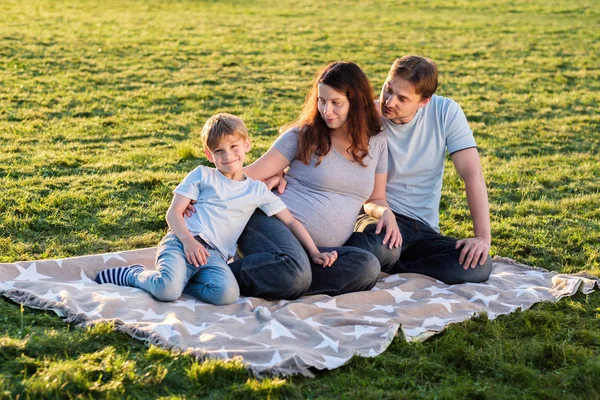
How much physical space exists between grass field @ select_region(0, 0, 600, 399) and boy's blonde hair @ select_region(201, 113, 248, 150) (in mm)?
1445

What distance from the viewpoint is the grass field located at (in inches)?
159

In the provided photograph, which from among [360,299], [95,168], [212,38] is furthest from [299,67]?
[360,299]

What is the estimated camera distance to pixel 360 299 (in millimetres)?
5250

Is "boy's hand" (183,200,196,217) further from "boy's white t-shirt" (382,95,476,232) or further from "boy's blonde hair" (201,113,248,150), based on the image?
"boy's white t-shirt" (382,95,476,232)

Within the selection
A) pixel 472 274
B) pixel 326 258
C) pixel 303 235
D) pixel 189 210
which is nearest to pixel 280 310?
pixel 326 258

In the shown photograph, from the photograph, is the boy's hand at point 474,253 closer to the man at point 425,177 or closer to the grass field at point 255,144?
the man at point 425,177

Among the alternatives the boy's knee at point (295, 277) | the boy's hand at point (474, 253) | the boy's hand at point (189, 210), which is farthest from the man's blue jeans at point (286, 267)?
the boy's hand at point (474, 253)

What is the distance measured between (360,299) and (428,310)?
47 cm

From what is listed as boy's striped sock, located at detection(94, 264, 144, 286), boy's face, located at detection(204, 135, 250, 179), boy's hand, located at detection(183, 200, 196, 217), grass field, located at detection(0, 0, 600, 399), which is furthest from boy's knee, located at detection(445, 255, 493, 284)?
boy's striped sock, located at detection(94, 264, 144, 286)

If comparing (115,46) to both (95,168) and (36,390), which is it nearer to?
(95,168)

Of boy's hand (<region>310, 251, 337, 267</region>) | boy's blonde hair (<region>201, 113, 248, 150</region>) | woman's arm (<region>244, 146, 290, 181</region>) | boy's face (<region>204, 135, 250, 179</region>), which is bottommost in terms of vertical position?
boy's hand (<region>310, 251, 337, 267</region>)

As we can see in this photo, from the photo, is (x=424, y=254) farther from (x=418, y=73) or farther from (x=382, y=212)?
(x=418, y=73)

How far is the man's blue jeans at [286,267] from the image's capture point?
5.10 metres

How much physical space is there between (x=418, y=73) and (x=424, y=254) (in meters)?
1.34
